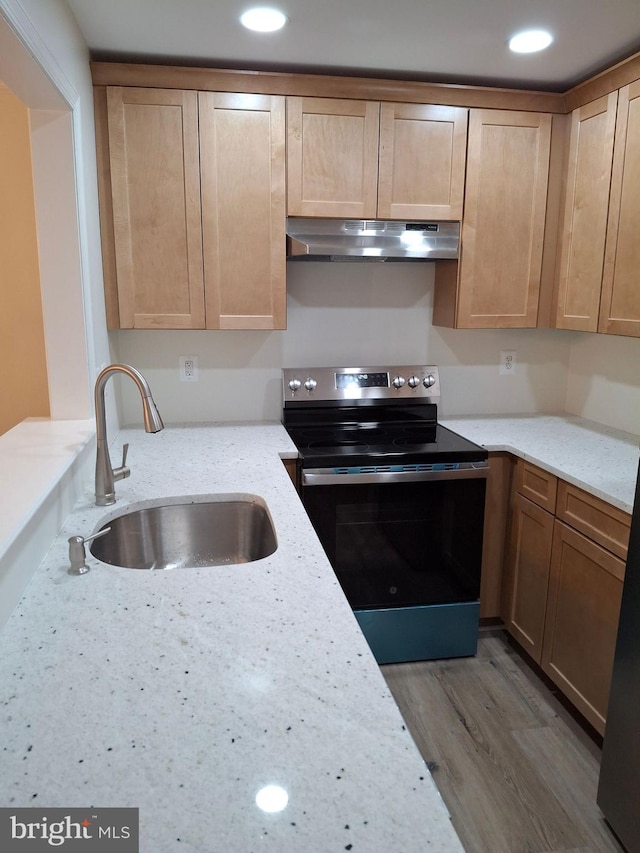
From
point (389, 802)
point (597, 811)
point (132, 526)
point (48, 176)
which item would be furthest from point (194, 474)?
point (597, 811)

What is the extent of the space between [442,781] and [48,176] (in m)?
2.26

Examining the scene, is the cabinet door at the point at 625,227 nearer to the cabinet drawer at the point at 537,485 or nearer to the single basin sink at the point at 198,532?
the cabinet drawer at the point at 537,485

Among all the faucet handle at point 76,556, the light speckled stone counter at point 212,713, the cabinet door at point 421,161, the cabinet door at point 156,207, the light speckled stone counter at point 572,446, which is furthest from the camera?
the cabinet door at point 421,161

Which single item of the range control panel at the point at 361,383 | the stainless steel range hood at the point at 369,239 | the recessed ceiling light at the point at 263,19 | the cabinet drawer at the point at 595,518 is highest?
the recessed ceiling light at the point at 263,19

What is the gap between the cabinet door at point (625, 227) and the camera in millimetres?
2234

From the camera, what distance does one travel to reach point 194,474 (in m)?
2.09

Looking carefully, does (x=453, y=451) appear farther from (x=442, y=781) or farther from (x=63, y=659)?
(x=63, y=659)

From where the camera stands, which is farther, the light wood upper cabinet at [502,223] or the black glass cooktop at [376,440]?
the light wood upper cabinet at [502,223]

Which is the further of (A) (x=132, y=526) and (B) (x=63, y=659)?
(A) (x=132, y=526)

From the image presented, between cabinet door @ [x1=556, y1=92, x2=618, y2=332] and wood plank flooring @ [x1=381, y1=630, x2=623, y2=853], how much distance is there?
1.46 meters

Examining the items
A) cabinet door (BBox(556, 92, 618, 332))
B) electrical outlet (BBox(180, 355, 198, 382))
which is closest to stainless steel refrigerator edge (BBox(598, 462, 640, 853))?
cabinet door (BBox(556, 92, 618, 332))

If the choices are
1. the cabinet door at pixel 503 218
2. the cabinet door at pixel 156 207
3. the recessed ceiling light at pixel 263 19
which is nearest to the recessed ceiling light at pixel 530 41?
the cabinet door at pixel 503 218

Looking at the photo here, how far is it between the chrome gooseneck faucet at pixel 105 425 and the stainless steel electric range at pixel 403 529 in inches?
31.3

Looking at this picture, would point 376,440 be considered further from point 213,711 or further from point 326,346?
point 213,711
